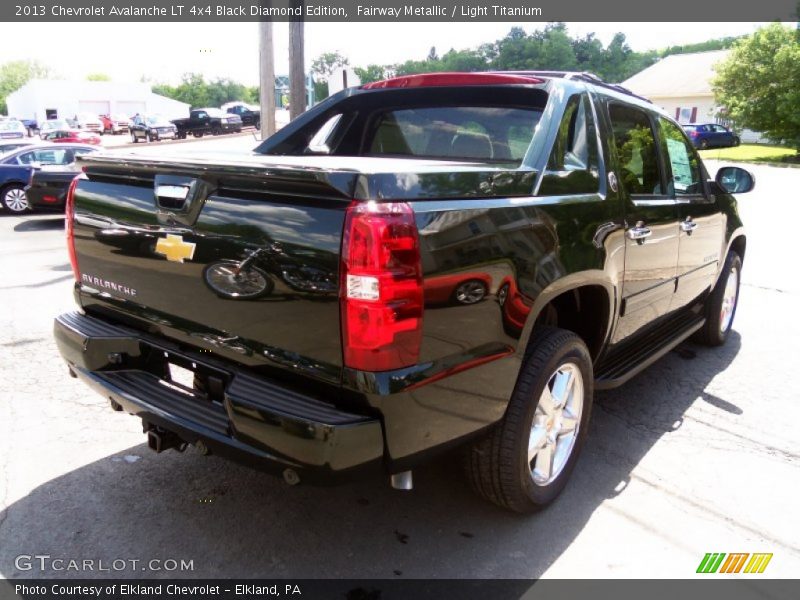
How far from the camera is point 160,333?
2.74 meters

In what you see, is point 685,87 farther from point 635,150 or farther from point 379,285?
point 379,285

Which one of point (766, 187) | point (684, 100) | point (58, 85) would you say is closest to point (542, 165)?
point (766, 187)

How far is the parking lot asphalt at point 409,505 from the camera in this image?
270cm

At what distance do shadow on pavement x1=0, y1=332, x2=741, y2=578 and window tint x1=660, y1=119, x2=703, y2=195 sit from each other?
6.07 feet

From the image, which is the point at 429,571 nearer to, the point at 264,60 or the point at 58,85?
the point at 264,60

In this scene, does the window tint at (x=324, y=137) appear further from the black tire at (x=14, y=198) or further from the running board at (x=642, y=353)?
the black tire at (x=14, y=198)

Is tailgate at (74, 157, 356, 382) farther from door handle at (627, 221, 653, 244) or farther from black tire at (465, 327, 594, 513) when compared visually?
door handle at (627, 221, 653, 244)

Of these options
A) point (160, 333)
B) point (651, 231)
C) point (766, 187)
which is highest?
point (651, 231)

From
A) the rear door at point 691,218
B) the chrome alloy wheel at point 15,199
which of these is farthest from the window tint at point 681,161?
the chrome alloy wheel at point 15,199

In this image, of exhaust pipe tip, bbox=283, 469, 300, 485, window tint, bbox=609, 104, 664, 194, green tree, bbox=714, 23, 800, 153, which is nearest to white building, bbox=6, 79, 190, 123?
green tree, bbox=714, 23, 800, 153

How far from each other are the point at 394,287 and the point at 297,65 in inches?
292

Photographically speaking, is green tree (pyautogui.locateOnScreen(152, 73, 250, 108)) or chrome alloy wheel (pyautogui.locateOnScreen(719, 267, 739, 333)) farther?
green tree (pyautogui.locateOnScreen(152, 73, 250, 108))

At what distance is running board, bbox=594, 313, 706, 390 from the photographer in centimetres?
346

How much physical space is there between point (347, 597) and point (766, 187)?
72.4 ft
